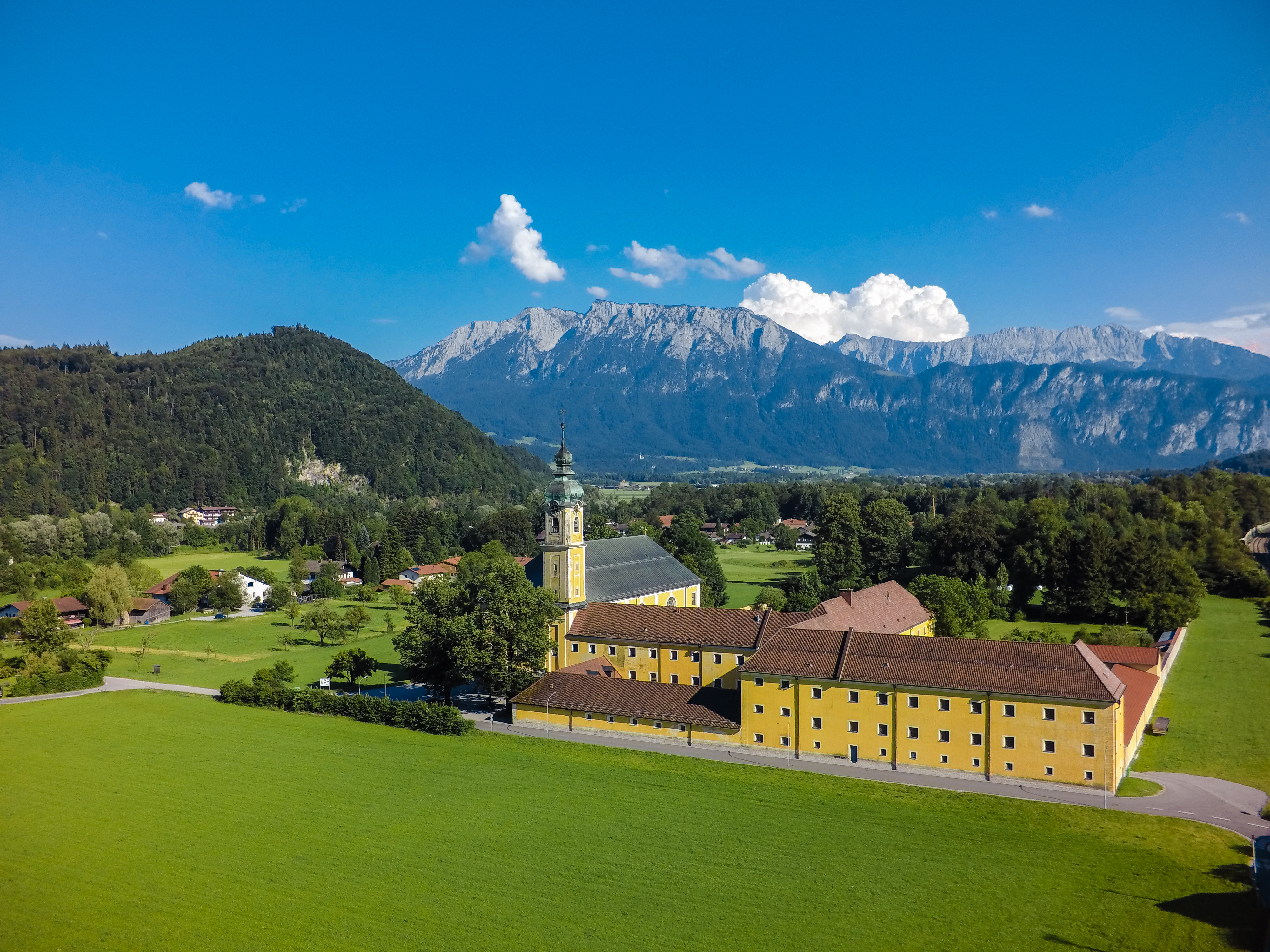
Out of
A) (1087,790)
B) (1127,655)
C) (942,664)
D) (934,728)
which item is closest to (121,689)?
(934,728)

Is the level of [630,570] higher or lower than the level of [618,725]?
higher

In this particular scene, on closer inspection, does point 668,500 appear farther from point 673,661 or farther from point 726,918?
point 726,918

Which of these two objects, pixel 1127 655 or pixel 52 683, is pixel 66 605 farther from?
pixel 1127 655

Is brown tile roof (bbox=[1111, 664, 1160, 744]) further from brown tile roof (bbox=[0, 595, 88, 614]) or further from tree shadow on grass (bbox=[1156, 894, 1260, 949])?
brown tile roof (bbox=[0, 595, 88, 614])

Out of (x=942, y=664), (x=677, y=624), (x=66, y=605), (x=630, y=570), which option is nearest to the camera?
(x=942, y=664)

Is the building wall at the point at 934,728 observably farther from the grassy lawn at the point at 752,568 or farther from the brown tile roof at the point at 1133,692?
the grassy lawn at the point at 752,568

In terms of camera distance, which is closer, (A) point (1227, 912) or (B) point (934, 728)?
(A) point (1227, 912)

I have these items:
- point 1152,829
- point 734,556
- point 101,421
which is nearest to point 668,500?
point 734,556
